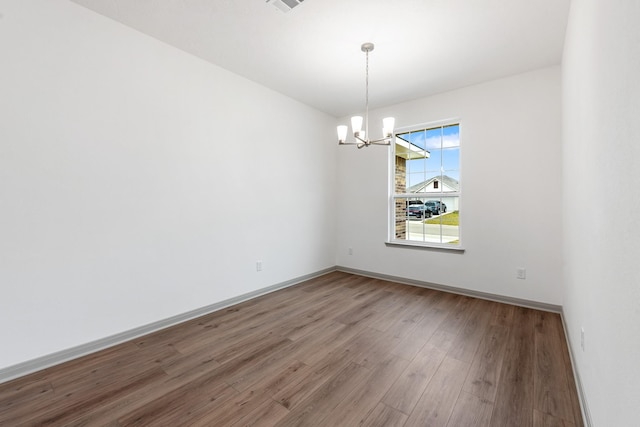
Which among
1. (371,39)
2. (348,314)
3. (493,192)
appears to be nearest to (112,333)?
(348,314)

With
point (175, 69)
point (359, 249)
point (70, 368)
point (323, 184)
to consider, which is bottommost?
point (70, 368)

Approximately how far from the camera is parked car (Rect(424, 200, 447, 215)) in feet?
13.3

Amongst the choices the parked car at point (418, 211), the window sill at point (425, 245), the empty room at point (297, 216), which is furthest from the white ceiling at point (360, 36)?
the window sill at point (425, 245)

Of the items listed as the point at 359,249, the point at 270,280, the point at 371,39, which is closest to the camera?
the point at 371,39

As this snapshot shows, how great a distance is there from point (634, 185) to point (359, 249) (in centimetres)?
407

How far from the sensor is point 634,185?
83 centimetres

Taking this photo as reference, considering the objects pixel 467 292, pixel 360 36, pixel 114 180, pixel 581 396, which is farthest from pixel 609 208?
pixel 114 180

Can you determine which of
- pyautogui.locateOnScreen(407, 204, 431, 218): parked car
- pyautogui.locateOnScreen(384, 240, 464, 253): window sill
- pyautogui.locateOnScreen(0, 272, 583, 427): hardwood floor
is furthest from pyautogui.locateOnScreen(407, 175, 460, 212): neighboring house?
pyautogui.locateOnScreen(0, 272, 583, 427): hardwood floor

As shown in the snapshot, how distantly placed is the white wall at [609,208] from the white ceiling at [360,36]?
77 centimetres

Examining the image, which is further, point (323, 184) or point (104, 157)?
point (323, 184)

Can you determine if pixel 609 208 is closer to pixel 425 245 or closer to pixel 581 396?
pixel 581 396

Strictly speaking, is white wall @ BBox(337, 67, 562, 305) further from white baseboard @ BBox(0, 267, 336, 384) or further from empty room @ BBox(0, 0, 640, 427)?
white baseboard @ BBox(0, 267, 336, 384)

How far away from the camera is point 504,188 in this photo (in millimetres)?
3445

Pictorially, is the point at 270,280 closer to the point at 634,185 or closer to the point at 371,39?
the point at 371,39
